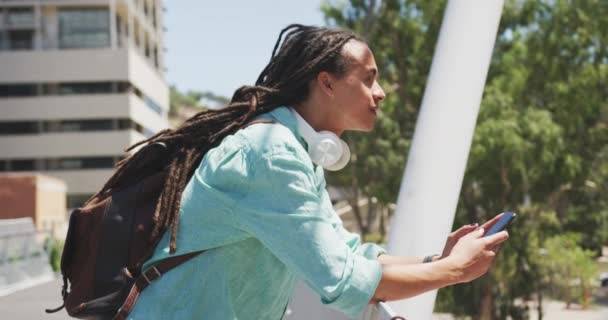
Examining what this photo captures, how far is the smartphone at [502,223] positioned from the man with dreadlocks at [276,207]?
1.2 inches

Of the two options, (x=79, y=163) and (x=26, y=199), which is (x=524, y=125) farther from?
(x=79, y=163)

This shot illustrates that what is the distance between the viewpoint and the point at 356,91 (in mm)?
2293

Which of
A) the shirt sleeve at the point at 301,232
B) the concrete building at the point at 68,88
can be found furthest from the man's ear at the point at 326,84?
the concrete building at the point at 68,88

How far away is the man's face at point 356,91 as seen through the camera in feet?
7.51

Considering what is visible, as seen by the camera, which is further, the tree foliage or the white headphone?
the tree foliage

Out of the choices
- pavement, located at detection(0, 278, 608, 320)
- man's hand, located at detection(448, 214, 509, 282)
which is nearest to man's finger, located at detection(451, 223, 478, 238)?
man's hand, located at detection(448, 214, 509, 282)

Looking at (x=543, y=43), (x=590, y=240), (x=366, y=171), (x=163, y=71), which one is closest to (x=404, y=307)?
(x=543, y=43)

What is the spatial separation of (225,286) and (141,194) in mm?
278

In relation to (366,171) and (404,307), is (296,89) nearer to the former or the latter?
(404,307)

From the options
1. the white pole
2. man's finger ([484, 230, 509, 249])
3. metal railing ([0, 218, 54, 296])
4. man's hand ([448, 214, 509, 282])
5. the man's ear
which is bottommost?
metal railing ([0, 218, 54, 296])

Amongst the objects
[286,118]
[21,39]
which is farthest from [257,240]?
[21,39]

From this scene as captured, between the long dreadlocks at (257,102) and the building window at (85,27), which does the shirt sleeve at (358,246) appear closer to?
the long dreadlocks at (257,102)

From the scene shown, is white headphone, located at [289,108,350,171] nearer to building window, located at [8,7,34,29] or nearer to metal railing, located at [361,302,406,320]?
metal railing, located at [361,302,406,320]

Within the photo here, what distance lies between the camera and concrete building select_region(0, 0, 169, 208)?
73000 mm
